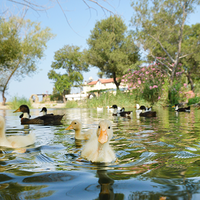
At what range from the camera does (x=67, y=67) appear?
64.2 m

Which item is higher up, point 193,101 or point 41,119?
point 193,101

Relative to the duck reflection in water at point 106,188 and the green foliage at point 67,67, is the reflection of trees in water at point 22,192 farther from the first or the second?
the green foliage at point 67,67

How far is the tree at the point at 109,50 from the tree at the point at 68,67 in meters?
16.7

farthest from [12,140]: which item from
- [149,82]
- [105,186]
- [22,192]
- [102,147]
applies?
[149,82]

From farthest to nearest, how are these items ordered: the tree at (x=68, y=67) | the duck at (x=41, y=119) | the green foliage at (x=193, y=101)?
1. the tree at (x=68, y=67)
2. the green foliage at (x=193, y=101)
3. the duck at (x=41, y=119)

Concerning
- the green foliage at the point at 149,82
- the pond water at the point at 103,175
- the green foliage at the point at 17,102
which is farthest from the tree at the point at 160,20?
the pond water at the point at 103,175

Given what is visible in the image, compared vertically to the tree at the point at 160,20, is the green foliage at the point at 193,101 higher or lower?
lower

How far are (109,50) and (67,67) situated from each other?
77.0 feet

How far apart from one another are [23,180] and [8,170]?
56cm

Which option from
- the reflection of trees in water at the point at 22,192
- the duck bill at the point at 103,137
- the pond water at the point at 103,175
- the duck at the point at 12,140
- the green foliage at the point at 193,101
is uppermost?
the green foliage at the point at 193,101

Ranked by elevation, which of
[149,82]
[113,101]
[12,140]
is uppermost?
[149,82]

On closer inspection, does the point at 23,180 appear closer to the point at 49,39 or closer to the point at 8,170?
the point at 8,170

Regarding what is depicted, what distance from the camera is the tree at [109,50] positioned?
42.6 meters

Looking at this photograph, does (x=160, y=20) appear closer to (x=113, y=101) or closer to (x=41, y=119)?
(x=113, y=101)
